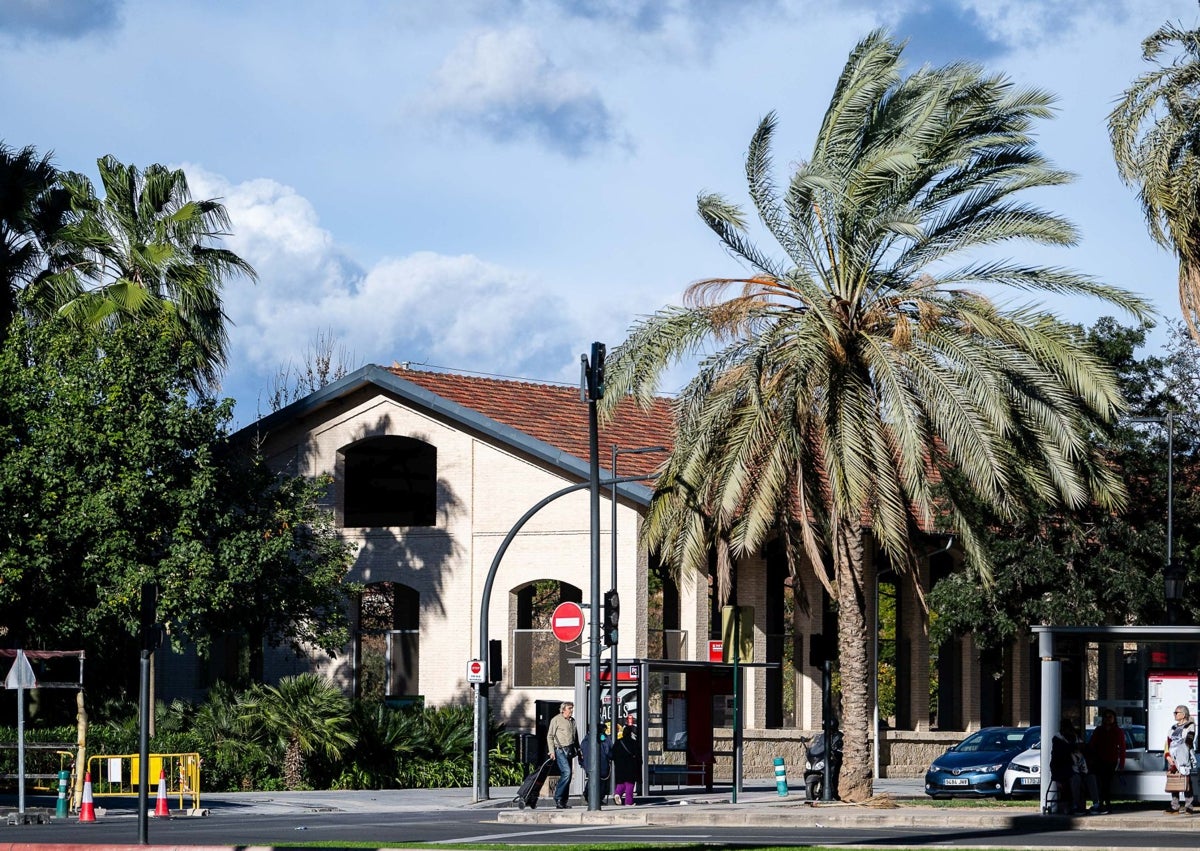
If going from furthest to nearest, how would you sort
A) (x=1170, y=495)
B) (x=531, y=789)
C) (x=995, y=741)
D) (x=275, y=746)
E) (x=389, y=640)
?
(x=389, y=640) → (x=1170, y=495) → (x=275, y=746) → (x=995, y=741) → (x=531, y=789)

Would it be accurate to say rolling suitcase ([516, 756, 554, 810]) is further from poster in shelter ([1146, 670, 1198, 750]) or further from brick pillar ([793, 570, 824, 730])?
brick pillar ([793, 570, 824, 730])

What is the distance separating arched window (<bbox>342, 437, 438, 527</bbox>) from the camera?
4172 centimetres

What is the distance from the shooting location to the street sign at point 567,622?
32.1 meters

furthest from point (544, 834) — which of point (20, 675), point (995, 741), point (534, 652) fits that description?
point (534, 652)

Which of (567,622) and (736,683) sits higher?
(567,622)

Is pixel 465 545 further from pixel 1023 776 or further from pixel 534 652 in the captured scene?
pixel 1023 776

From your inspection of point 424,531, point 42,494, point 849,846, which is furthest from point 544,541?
point 849,846

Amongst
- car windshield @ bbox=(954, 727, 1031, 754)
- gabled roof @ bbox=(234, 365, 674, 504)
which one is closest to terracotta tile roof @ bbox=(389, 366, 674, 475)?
gabled roof @ bbox=(234, 365, 674, 504)

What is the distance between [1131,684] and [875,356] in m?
6.46

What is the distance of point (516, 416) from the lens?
41.1m

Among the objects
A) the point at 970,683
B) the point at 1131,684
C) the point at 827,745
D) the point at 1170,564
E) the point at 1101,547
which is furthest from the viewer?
the point at 970,683

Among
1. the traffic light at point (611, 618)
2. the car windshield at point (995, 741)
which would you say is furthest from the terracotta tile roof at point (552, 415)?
the traffic light at point (611, 618)

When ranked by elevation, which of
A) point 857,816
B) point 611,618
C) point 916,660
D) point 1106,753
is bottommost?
point 857,816

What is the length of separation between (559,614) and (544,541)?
7.46 meters
